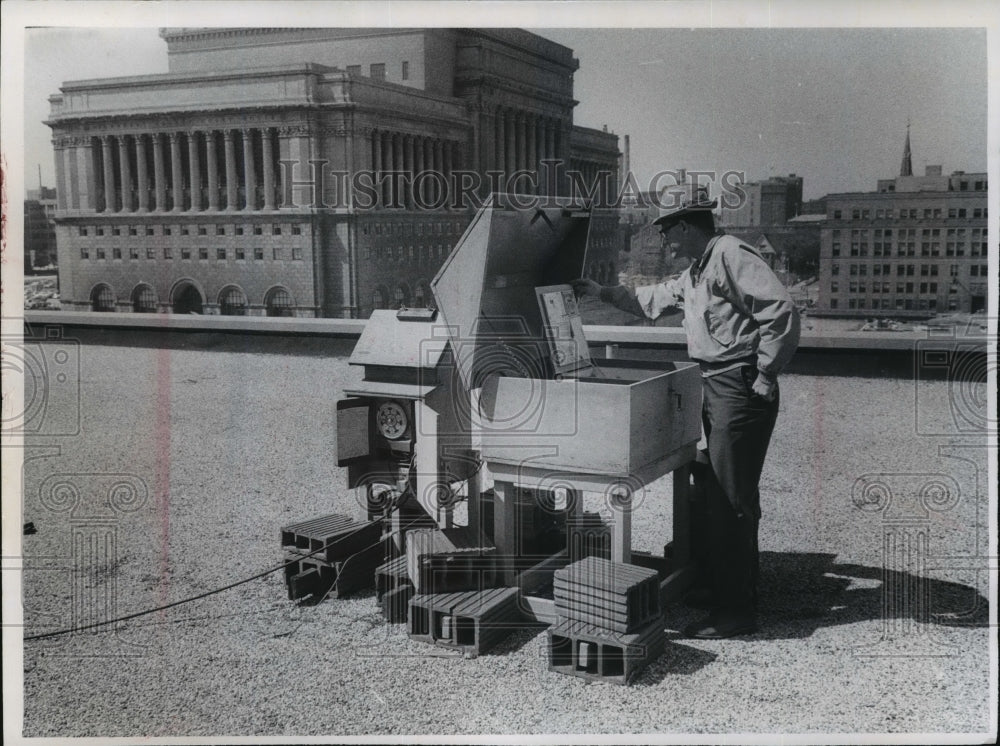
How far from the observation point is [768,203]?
12.0m

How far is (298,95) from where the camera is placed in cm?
1069

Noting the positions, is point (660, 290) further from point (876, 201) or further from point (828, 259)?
point (828, 259)

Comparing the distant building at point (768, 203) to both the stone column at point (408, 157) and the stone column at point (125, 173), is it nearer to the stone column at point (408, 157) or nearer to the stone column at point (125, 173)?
the stone column at point (408, 157)

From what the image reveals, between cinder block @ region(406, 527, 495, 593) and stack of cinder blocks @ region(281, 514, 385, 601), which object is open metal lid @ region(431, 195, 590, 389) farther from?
stack of cinder blocks @ region(281, 514, 385, 601)

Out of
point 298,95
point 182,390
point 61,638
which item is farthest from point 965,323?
point 61,638

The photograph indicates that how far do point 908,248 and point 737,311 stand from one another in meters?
8.69

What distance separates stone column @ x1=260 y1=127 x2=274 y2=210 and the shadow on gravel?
27.0 ft

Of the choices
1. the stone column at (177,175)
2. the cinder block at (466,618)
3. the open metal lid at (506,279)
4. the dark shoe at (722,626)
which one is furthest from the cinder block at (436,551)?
the stone column at (177,175)

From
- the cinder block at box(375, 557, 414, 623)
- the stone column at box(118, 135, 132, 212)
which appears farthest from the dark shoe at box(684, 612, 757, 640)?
the stone column at box(118, 135, 132, 212)

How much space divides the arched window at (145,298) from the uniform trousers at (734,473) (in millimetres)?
9576

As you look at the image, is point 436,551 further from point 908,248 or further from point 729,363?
point 908,248

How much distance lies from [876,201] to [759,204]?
4.69 feet

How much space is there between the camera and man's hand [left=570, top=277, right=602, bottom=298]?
5.19 m

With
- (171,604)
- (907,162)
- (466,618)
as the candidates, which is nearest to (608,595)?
(466,618)
